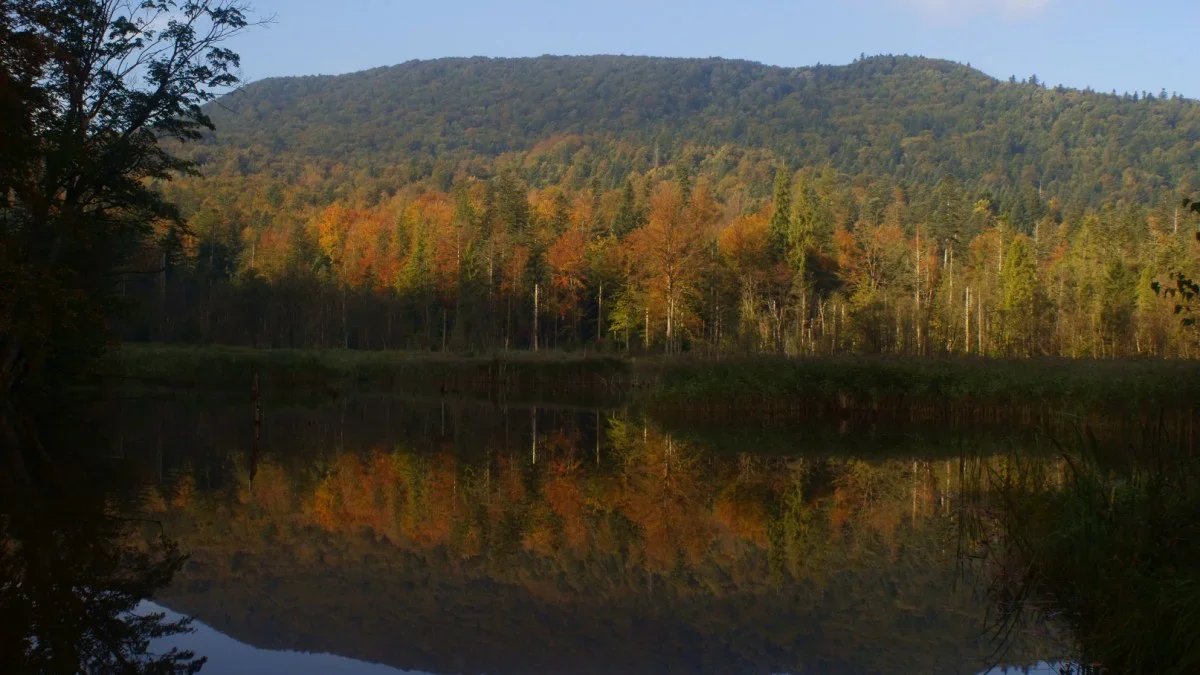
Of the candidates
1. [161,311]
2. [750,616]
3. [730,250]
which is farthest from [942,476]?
[161,311]

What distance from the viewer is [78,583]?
8117 mm

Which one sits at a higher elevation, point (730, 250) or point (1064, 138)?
point (1064, 138)

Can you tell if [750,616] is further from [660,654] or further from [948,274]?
[948,274]

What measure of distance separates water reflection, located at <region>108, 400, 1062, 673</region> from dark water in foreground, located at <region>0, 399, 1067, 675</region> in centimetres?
3

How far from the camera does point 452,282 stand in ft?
247

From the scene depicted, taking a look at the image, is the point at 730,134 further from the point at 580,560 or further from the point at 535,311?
the point at 580,560

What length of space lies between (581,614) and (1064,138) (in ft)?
572

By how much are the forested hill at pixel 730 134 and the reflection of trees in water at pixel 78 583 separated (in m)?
115

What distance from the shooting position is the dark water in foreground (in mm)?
7164

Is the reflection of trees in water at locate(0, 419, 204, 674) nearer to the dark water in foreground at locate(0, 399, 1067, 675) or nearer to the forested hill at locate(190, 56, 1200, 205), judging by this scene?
the dark water in foreground at locate(0, 399, 1067, 675)

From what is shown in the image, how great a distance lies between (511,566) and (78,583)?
3.79m

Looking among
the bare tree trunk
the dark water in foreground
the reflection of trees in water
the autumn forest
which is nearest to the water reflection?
the dark water in foreground

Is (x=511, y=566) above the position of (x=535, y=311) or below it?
below

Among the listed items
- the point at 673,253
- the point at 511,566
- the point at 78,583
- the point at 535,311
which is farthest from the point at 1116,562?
the point at 535,311
